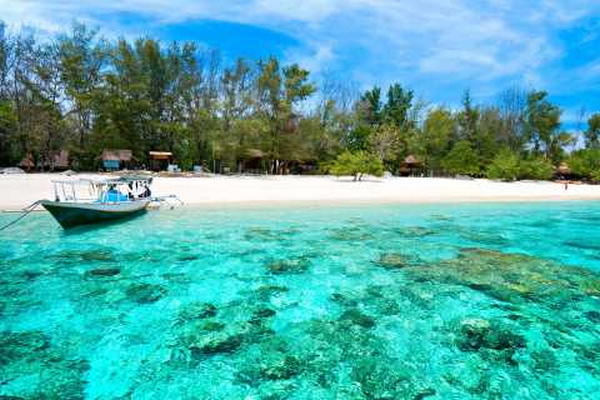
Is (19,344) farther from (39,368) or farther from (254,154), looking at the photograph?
(254,154)

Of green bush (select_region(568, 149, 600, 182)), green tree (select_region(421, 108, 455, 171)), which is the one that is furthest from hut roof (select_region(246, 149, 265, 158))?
green bush (select_region(568, 149, 600, 182))

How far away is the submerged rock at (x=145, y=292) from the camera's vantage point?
19.1ft

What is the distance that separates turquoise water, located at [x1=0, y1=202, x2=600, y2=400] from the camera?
354cm

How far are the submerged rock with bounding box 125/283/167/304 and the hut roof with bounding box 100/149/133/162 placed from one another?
3243 centimetres

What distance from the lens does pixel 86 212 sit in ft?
38.1

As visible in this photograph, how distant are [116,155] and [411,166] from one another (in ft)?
127

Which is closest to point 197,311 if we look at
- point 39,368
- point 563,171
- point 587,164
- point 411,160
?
point 39,368

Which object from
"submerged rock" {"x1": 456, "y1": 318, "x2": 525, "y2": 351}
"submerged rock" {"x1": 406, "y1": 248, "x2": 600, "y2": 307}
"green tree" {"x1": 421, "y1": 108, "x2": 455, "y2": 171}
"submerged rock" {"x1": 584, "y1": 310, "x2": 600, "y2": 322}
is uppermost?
"green tree" {"x1": 421, "y1": 108, "x2": 455, "y2": 171}

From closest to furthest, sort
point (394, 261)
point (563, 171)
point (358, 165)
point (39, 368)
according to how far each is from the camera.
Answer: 1. point (39, 368)
2. point (394, 261)
3. point (358, 165)
4. point (563, 171)

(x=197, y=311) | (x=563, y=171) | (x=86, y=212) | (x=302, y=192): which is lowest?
(x=197, y=311)

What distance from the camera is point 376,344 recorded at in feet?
14.2

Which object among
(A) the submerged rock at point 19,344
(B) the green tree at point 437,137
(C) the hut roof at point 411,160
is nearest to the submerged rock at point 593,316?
(A) the submerged rock at point 19,344

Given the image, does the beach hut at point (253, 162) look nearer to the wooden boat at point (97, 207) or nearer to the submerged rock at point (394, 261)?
the wooden boat at point (97, 207)

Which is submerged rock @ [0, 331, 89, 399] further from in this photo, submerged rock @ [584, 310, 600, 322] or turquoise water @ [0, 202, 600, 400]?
submerged rock @ [584, 310, 600, 322]
